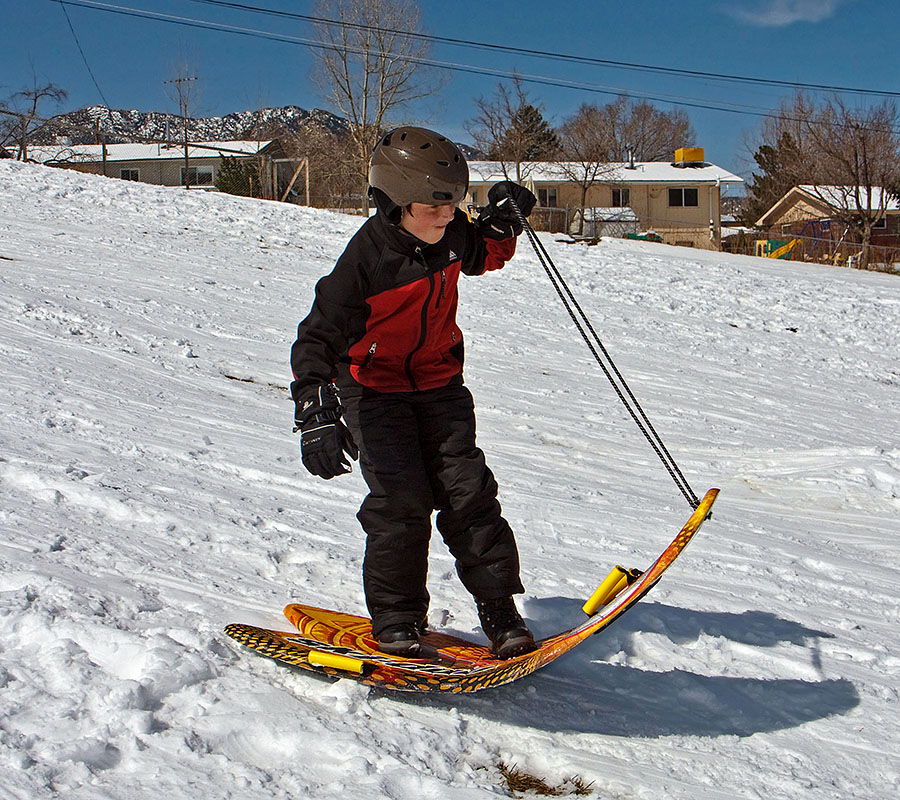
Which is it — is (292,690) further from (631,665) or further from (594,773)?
(631,665)

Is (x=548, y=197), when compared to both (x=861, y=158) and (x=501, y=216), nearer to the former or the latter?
(x=861, y=158)

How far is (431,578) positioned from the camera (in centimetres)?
350

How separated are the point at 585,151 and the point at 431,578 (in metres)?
47.5

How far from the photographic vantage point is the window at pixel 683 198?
153 ft

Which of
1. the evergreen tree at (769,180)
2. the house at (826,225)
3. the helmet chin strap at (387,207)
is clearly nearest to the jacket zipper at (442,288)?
the helmet chin strap at (387,207)

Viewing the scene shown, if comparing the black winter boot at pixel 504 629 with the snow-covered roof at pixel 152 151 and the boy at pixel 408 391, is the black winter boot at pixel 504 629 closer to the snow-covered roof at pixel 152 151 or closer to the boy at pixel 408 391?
the boy at pixel 408 391

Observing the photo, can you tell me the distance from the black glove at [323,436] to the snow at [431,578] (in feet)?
2.16

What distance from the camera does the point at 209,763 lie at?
2037mm

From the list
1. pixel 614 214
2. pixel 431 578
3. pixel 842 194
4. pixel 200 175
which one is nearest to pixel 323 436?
pixel 431 578

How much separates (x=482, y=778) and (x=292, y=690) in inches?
24.6

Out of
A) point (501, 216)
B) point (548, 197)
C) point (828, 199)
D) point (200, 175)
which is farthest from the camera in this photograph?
point (548, 197)

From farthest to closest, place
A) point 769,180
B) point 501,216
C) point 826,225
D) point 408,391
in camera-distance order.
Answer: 1. point 769,180
2. point 826,225
3. point 501,216
4. point 408,391

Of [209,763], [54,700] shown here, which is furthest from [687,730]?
[54,700]

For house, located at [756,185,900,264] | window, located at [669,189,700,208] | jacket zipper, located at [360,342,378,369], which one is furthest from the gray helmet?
window, located at [669,189,700,208]
